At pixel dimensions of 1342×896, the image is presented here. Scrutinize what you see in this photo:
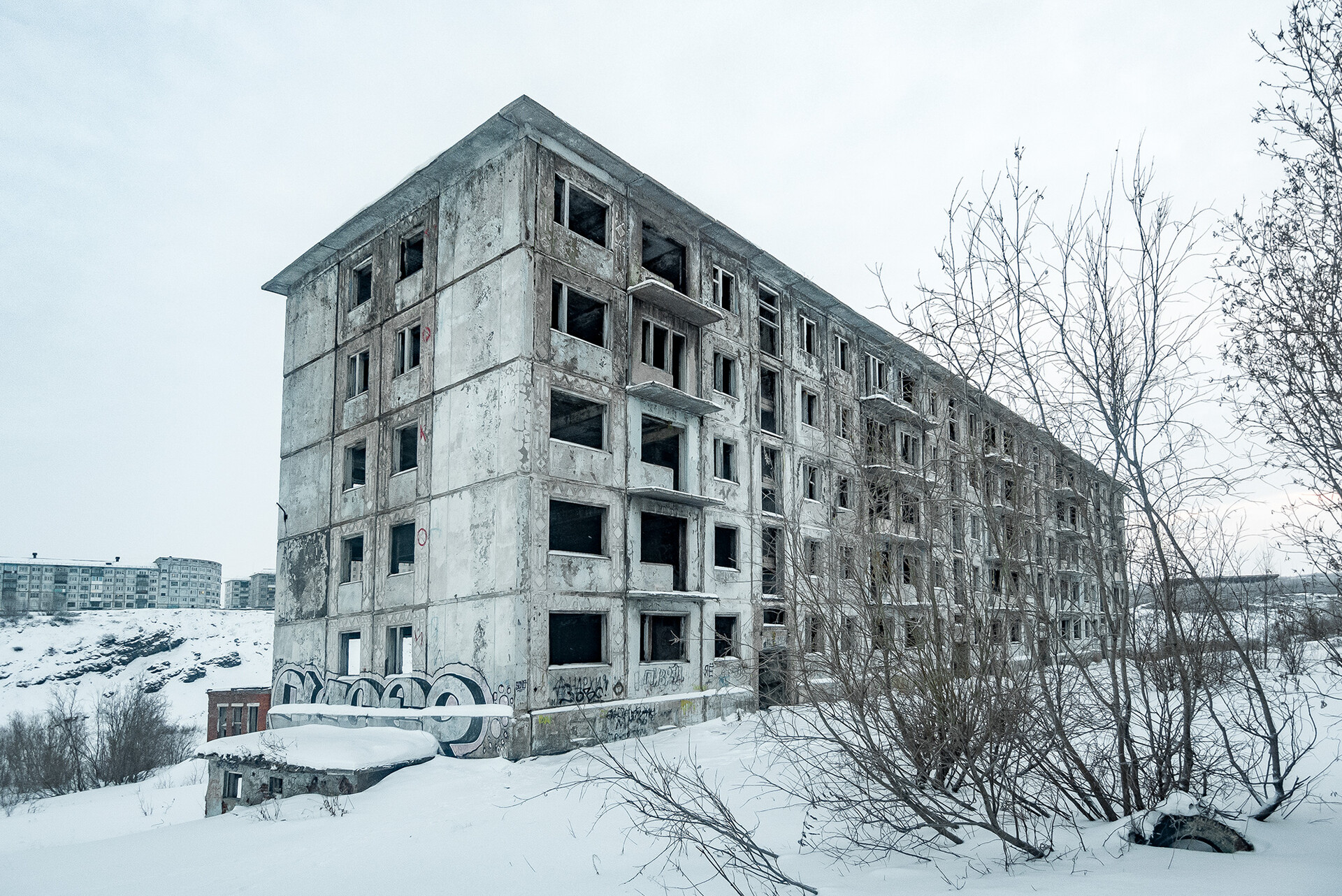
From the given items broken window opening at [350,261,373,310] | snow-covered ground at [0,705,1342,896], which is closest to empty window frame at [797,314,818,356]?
broken window opening at [350,261,373,310]

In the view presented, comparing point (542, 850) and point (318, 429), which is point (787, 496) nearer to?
point (318, 429)

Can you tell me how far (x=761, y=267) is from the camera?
26.1 metres

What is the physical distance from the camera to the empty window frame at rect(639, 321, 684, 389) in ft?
71.4

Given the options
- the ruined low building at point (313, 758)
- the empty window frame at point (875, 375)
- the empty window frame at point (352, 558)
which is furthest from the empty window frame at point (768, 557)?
the empty window frame at point (352, 558)

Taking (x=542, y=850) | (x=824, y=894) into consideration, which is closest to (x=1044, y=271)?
(x=824, y=894)

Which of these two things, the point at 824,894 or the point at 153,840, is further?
the point at 153,840

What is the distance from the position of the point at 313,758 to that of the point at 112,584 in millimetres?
138139

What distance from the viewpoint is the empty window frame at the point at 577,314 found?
1948 cm

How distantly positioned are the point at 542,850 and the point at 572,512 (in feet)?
43.6

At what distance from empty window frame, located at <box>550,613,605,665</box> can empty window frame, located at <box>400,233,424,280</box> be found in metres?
10.2

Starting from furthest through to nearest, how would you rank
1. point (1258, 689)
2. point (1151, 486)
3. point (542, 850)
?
point (542, 850) → point (1151, 486) → point (1258, 689)

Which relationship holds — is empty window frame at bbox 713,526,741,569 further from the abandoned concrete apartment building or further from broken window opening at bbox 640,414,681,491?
broken window opening at bbox 640,414,681,491

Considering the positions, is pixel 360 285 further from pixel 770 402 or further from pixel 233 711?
pixel 233 711

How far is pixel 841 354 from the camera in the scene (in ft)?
98.2
